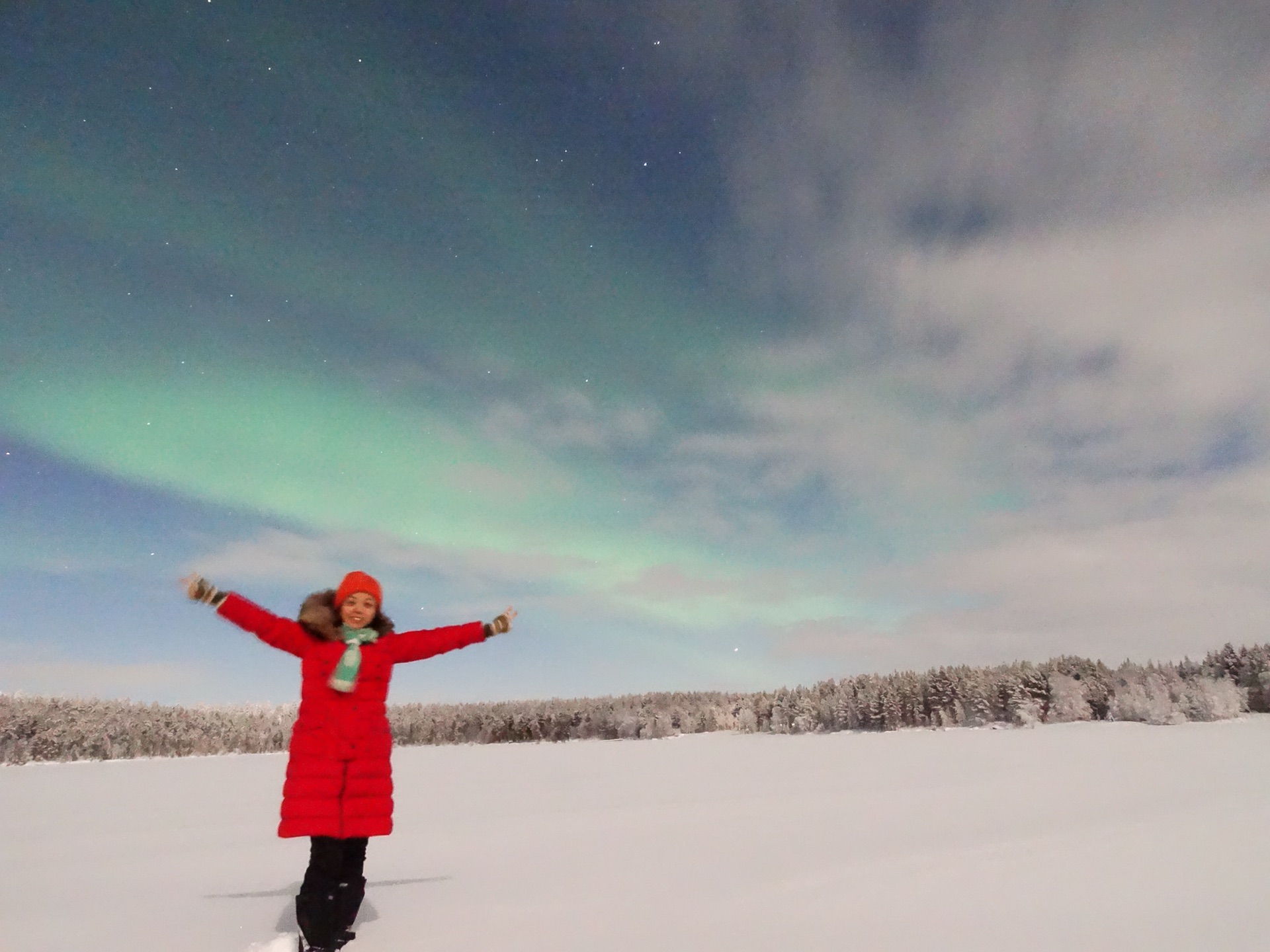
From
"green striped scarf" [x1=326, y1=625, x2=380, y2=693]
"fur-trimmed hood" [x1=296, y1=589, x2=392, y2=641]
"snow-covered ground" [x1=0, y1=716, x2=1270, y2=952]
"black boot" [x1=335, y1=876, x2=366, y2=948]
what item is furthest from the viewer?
"fur-trimmed hood" [x1=296, y1=589, x2=392, y2=641]

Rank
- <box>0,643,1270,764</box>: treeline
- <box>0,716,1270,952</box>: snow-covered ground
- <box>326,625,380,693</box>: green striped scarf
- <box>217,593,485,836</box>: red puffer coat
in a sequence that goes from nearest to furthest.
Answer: <box>0,716,1270,952</box>: snow-covered ground
<box>217,593,485,836</box>: red puffer coat
<box>326,625,380,693</box>: green striped scarf
<box>0,643,1270,764</box>: treeline

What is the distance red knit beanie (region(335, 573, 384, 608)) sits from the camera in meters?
5.94

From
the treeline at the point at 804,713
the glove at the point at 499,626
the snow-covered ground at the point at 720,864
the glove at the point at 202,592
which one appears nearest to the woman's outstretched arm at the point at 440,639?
the glove at the point at 499,626

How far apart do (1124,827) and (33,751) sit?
39846mm

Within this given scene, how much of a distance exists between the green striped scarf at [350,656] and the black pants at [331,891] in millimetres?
1081

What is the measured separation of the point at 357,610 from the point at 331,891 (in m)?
2.03

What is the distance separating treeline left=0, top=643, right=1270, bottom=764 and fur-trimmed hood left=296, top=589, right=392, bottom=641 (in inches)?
936

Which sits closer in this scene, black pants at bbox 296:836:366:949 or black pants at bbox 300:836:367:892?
black pants at bbox 296:836:366:949

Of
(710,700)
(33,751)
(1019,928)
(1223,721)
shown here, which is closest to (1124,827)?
(1019,928)

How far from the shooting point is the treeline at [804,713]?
96.8ft

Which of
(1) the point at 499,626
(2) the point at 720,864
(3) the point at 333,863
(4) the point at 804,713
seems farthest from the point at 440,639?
(4) the point at 804,713

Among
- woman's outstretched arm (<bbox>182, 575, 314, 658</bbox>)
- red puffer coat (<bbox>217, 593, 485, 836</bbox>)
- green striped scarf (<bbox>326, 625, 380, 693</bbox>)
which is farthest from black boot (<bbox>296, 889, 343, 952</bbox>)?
woman's outstretched arm (<bbox>182, 575, 314, 658</bbox>)

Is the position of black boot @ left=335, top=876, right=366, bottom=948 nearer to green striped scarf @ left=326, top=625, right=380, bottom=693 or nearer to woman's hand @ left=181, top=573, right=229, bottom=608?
green striped scarf @ left=326, top=625, right=380, bottom=693

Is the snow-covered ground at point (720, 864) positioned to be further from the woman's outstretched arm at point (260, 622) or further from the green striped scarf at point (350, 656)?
the woman's outstretched arm at point (260, 622)
